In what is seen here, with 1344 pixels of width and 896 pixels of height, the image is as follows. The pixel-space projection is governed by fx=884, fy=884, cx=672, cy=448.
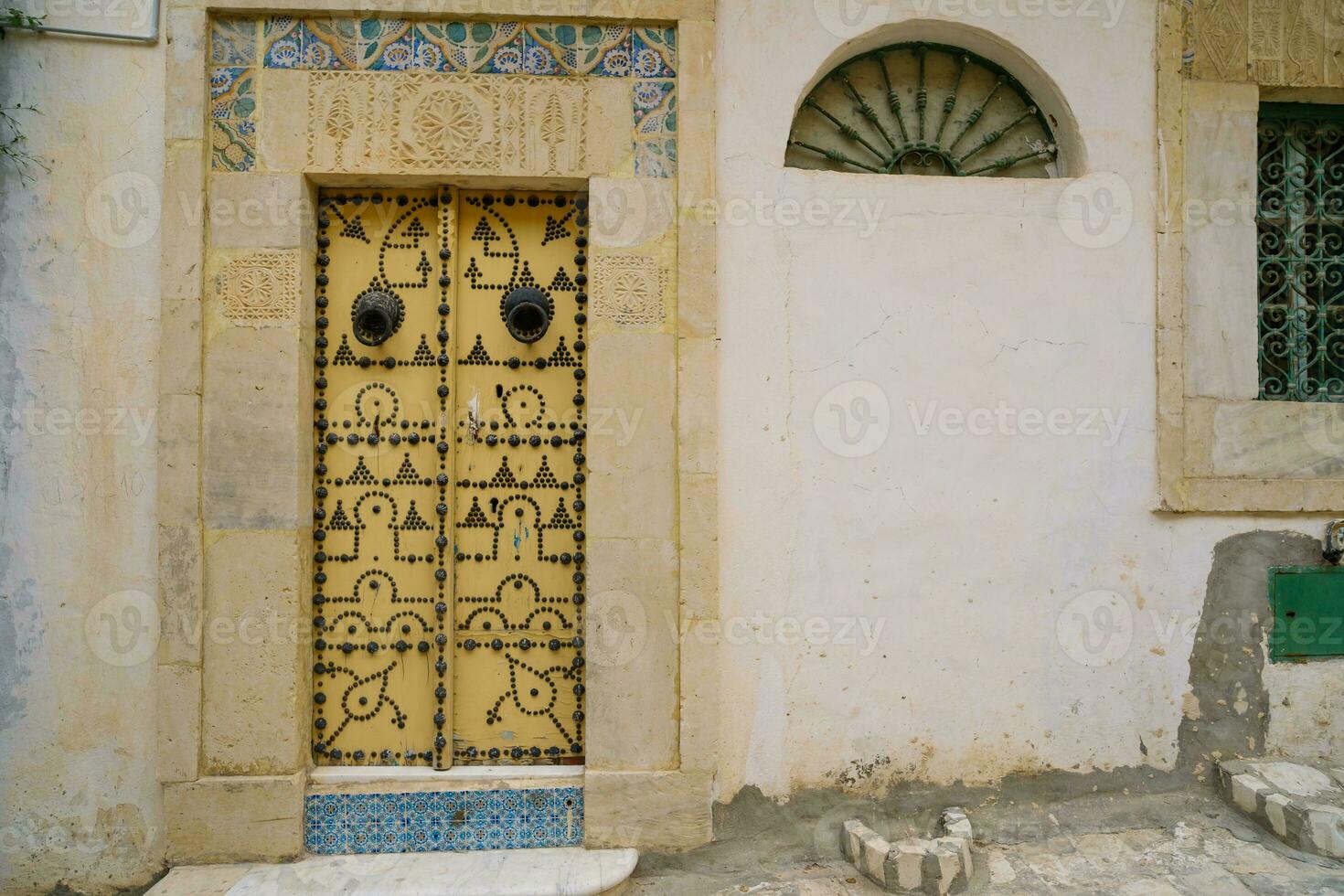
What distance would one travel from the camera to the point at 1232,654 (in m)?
3.84

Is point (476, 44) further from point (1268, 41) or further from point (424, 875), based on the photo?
point (1268, 41)

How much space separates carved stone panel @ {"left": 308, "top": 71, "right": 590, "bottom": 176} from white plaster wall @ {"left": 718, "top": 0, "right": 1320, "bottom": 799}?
0.69 metres

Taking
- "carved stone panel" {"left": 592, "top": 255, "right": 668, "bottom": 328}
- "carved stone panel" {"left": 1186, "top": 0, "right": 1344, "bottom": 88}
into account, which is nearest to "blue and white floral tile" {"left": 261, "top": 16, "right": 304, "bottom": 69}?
"carved stone panel" {"left": 592, "top": 255, "right": 668, "bottom": 328}

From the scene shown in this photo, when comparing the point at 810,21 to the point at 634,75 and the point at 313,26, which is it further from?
the point at 313,26

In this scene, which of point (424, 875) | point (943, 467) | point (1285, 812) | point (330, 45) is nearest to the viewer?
point (424, 875)

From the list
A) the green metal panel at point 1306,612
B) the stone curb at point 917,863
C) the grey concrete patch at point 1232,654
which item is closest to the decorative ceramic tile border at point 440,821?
the stone curb at point 917,863

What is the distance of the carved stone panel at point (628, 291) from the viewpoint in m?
3.62

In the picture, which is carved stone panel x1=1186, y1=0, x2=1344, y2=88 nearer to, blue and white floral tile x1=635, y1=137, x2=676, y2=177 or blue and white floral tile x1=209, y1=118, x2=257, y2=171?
blue and white floral tile x1=635, y1=137, x2=676, y2=177

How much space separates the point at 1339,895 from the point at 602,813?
2728 millimetres

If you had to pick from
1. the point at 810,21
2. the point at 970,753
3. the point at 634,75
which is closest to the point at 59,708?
the point at 634,75

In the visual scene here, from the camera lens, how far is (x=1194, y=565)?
3.83 meters

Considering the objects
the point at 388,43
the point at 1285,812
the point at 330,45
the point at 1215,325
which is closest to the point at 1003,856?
the point at 1285,812

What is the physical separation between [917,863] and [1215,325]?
2608 millimetres

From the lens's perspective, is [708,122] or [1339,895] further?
[708,122]
